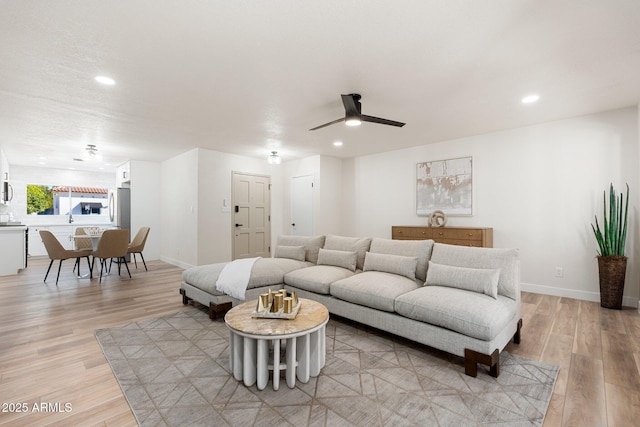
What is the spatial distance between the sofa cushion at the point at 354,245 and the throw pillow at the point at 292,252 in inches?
14.3

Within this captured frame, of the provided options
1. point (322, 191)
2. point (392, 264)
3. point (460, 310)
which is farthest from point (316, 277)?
point (322, 191)

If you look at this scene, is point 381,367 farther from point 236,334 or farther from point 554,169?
point 554,169

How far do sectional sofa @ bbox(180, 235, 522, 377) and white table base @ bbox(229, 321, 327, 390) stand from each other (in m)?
0.81

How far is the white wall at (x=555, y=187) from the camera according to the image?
3.68 metres

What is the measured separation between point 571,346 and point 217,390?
2.87 m

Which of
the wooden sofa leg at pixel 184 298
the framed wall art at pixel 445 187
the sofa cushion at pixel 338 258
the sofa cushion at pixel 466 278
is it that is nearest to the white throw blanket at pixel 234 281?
the wooden sofa leg at pixel 184 298

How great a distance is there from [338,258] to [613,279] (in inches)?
126

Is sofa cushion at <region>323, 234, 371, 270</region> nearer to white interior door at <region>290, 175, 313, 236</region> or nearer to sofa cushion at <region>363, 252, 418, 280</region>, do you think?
sofa cushion at <region>363, 252, 418, 280</region>

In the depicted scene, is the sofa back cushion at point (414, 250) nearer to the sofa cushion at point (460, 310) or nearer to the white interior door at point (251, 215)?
the sofa cushion at point (460, 310)

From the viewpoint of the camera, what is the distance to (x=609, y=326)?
2986mm

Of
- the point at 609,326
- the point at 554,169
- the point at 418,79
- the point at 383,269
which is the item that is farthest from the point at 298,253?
the point at 554,169

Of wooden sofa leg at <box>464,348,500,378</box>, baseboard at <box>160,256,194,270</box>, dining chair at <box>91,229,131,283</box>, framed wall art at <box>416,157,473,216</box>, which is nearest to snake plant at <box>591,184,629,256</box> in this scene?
framed wall art at <box>416,157,473,216</box>

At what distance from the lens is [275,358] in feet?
6.40

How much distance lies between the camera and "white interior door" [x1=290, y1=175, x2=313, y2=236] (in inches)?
260
